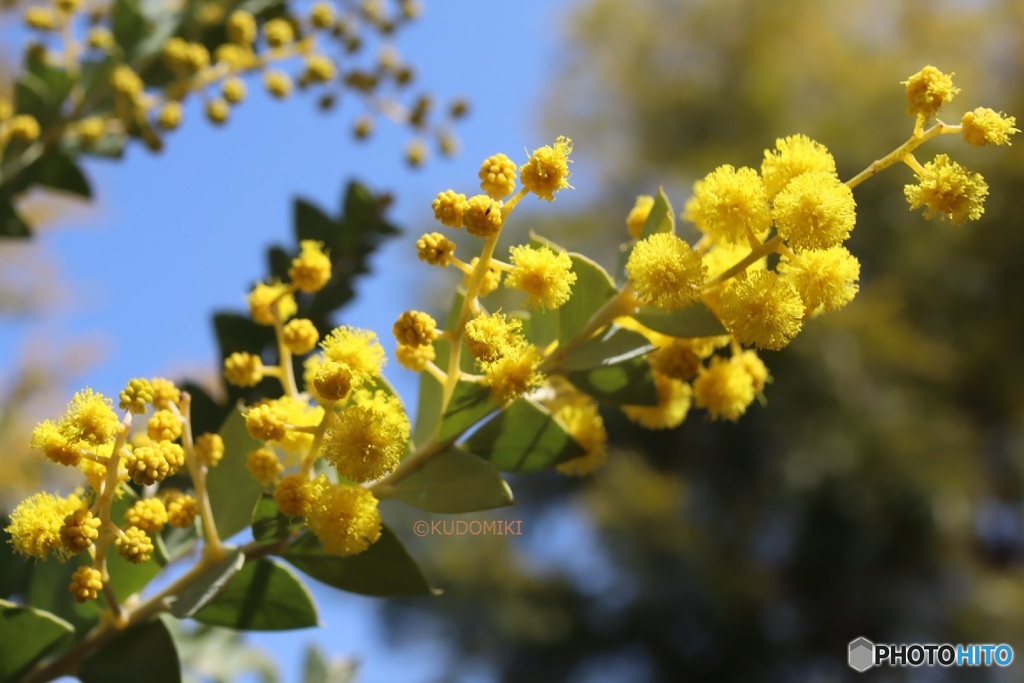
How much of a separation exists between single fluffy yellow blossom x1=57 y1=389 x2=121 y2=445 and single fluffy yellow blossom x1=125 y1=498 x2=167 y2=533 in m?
0.07

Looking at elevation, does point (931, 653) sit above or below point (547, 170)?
below

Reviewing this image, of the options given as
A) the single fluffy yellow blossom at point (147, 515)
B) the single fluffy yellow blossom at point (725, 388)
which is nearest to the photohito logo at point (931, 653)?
the single fluffy yellow blossom at point (725, 388)

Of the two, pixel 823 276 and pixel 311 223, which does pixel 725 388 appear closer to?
pixel 823 276

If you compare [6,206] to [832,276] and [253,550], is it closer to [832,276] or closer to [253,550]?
[253,550]

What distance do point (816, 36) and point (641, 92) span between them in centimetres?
233

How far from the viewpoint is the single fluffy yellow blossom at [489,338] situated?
0.59 metres

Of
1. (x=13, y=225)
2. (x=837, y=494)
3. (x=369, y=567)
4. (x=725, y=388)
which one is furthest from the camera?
(x=837, y=494)

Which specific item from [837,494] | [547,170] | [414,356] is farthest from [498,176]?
[837,494]

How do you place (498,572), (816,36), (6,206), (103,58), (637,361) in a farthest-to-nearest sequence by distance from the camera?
1. (816,36)
2. (498,572)
3. (103,58)
4. (6,206)
5. (637,361)

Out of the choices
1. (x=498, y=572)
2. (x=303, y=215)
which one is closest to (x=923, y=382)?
(x=498, y=572)

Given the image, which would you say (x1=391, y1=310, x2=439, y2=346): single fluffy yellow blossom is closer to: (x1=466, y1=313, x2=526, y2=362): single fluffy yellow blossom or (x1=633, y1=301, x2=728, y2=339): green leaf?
(x1=466, y1=313, x2=526, y2=362): single fluffy yellow blossom

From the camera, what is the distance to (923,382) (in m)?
8.86

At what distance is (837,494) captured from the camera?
790cm

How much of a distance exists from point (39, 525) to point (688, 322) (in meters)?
0.44
